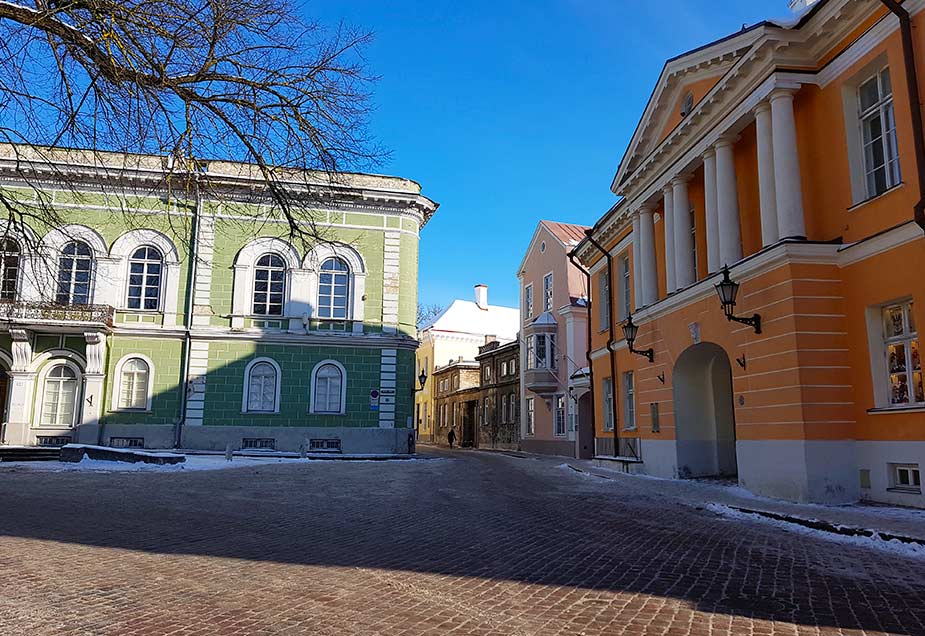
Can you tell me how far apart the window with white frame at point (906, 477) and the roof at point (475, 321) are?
46.9 metres

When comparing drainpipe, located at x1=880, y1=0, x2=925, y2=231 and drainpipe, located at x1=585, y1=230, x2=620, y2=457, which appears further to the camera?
drainpipe, located at x1=585, y1=230, x2=620, y2=457

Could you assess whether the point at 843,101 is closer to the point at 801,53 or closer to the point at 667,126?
the point at 801,53

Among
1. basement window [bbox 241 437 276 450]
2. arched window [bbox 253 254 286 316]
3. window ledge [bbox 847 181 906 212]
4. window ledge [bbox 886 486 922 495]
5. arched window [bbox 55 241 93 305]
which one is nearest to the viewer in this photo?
window ledge [bbox 886 486 922 495]

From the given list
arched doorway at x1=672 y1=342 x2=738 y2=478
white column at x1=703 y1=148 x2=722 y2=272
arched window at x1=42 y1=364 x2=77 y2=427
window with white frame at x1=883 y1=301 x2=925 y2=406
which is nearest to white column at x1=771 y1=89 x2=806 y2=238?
window with white frame at x1=883 y1=301 x2=925 y2=406

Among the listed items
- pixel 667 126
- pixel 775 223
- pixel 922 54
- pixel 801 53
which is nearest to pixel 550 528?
pixel 775 223

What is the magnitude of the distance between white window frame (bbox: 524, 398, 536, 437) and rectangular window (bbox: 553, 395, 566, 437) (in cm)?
214

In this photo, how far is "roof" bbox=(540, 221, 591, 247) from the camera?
118ft

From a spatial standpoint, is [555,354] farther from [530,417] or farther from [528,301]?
[528,301]

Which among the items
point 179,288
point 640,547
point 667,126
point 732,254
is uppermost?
point 667,126

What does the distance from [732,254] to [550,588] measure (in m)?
10.6

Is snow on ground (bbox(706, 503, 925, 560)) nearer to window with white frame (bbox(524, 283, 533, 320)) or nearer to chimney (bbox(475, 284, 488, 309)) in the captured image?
window with white frame (bbox(524, 283, 533, 320))

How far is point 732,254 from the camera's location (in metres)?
14.4

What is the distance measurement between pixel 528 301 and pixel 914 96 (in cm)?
2954

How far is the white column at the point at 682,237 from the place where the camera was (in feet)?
55.1
